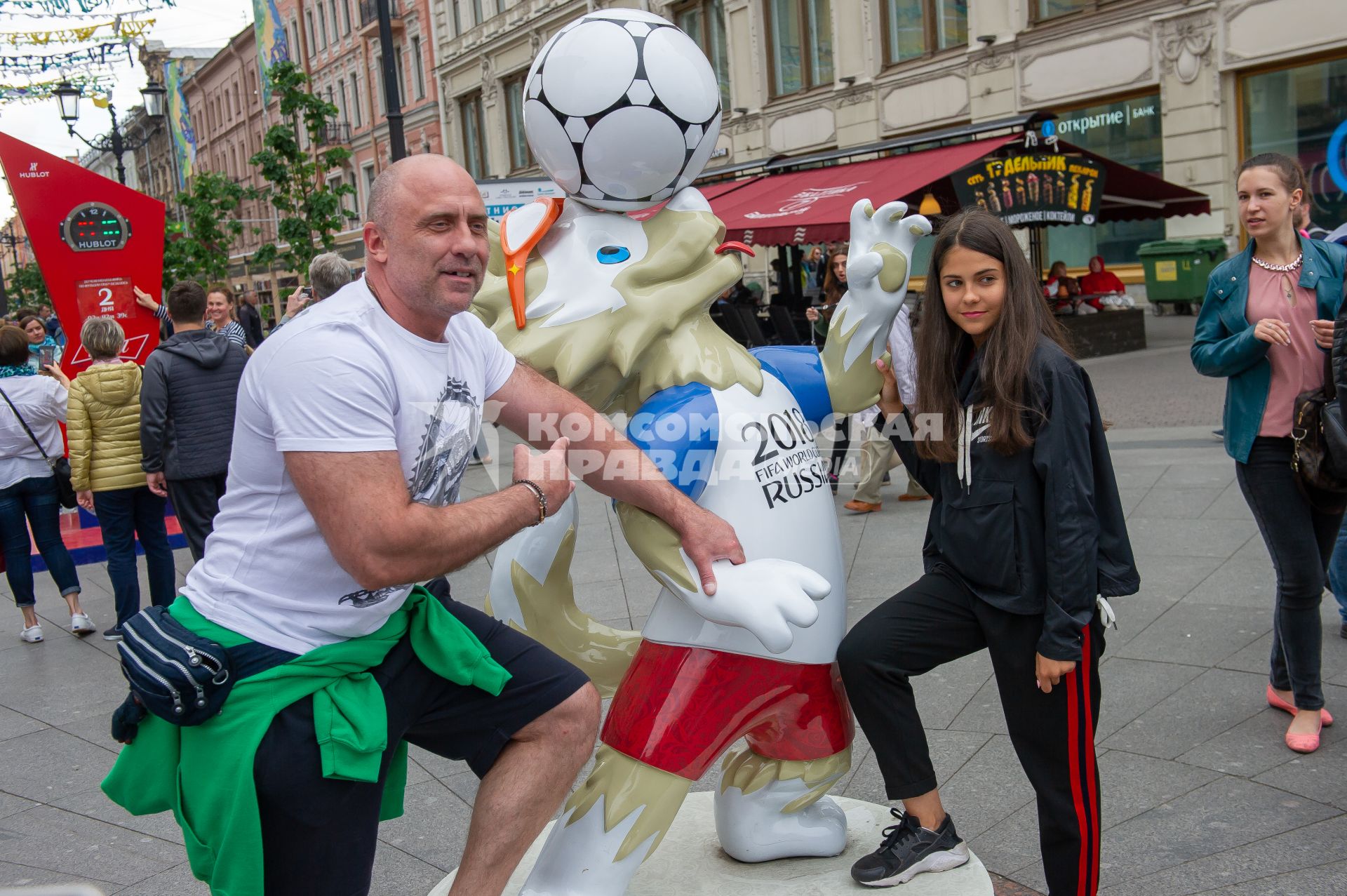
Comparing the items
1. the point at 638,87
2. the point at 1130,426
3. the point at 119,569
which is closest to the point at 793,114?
the point at 1130,426

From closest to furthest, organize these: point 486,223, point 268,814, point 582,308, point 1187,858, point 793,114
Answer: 1. point 268,814
2. point 486,223
3. point 582,308
4. point 1187,858
5. point 793,114

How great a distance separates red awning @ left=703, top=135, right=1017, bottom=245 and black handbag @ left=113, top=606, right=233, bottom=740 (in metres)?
9.44

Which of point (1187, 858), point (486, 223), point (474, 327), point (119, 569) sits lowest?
point (1187, 858)

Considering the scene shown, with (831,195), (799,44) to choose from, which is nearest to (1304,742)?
(831,195)

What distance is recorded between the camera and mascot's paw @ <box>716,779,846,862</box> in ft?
8.33

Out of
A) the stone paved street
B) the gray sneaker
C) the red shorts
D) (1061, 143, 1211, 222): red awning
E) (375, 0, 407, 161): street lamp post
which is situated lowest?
the stone paved street

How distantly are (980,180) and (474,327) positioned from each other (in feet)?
33.3

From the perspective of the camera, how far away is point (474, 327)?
2148 millimetres

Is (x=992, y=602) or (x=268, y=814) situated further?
(x=992, y=602)

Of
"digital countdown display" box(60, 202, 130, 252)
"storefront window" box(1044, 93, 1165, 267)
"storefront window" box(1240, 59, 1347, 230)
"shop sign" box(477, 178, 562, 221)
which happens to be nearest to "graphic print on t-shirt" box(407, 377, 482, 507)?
"digital countdown display" box(60, 202, 130, 252)

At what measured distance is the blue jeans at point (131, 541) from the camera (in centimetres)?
534

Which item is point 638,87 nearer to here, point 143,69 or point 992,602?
point 992,602

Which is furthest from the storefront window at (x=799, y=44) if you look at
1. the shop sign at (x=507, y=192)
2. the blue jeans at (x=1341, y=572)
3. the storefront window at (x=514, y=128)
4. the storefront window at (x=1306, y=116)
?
the blue jeans at (x=1341, y=572)

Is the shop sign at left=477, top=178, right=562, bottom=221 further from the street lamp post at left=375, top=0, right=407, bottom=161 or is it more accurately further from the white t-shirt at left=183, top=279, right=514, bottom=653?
the white t-shirt at left=183, top=279, right=514, bottom=653
